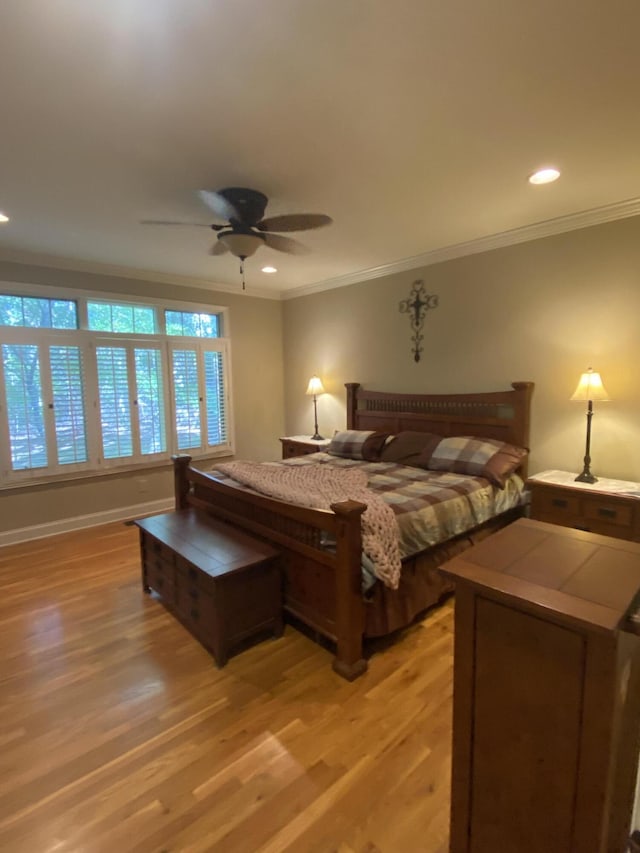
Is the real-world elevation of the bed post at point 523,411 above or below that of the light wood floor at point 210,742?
above

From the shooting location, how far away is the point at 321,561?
7.30 ft

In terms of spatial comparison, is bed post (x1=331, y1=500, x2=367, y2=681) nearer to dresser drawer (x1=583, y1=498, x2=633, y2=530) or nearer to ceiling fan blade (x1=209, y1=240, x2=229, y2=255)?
dresser drawer (x1=583, y1=498, x2=633, y2=530)

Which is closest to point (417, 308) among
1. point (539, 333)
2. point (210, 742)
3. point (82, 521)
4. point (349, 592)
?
point (539, 333)

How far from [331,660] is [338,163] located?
2614mm

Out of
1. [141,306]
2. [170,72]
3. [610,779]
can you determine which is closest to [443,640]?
[610,779]

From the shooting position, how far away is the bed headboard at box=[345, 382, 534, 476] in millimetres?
3453

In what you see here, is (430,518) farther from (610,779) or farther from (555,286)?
(555,286)

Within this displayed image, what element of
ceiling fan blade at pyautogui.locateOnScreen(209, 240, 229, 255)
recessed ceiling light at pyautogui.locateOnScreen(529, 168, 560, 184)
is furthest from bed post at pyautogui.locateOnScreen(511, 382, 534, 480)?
ceiling fan blade at pyautogui.locateOnScreen(209, 240, 229, 255)

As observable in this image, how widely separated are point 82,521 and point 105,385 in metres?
1.36

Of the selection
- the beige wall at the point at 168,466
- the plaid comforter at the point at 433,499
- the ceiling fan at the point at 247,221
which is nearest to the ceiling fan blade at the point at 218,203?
the ceiling fan at the point at 247,221

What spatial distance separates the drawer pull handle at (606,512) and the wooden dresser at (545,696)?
179 centimetres

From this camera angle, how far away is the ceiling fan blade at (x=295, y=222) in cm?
235

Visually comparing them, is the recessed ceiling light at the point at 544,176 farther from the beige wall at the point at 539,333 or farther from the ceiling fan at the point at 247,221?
the ceiling fan at the point at 247,221

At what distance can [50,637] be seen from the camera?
2.49 metres
